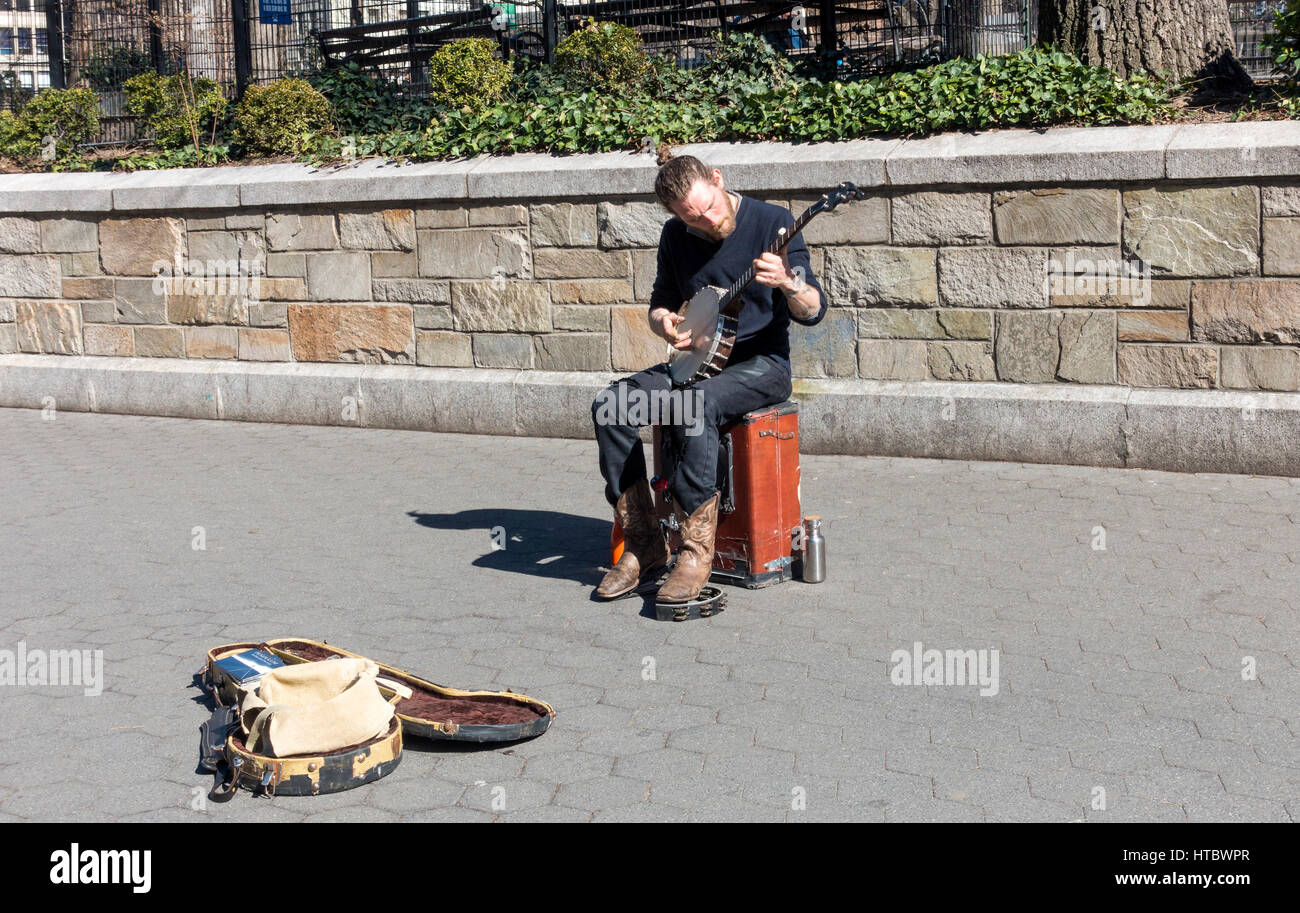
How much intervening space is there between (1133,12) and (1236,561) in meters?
3.96

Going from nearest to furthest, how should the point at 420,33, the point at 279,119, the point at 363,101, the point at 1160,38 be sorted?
1. the point at 1160,38
2. the point at 279,119
3. the point at 363,101
4. the point at 420,33

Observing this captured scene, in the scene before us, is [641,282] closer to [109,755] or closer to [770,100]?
[770,100]

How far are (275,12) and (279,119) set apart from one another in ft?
5.82

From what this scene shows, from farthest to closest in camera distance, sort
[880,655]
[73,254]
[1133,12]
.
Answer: [73,254] < [1133,12] < [880,655]

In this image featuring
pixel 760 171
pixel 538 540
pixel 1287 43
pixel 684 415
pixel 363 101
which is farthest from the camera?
pixel 363 101

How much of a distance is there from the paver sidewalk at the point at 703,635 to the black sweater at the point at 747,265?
1018 millimetres

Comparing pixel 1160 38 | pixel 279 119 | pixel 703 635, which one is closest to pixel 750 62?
pixel 1160 38

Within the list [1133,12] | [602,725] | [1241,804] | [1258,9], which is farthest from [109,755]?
[1258,9]

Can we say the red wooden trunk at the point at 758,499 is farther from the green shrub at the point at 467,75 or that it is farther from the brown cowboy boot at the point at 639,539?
the green shrub at the point at 467,75

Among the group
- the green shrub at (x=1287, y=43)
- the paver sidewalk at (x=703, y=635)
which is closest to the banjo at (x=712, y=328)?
the paver sidewalk at (x=703, y=635)

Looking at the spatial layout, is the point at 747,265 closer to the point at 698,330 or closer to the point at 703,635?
the point at 698,330

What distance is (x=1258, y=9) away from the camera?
11539 mm

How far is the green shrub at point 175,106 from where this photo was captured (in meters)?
10.9

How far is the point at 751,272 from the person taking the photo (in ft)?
17.3
